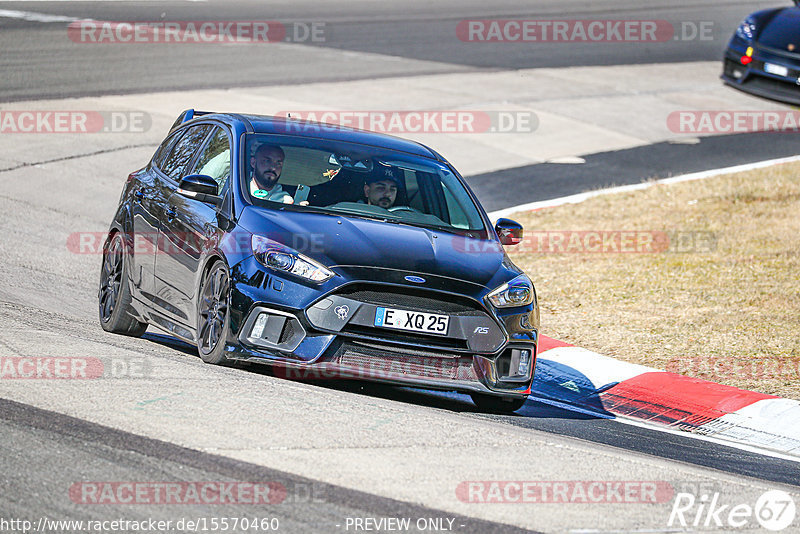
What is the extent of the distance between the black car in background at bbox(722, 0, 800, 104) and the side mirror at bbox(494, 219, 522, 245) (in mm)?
11031

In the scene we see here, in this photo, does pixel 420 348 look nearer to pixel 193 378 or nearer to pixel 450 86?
pixel 193 378

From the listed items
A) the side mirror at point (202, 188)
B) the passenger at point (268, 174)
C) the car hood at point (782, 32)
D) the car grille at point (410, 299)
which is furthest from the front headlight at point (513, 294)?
the car hood at point (782, 32)

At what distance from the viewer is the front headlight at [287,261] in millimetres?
6965

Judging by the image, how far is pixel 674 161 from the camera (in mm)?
18625

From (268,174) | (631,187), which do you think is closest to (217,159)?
(268,174)

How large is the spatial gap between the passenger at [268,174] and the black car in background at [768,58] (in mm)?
12094

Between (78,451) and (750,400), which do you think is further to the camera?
(750,400)

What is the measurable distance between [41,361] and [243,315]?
1160mm

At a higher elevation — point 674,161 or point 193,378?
point 193,378

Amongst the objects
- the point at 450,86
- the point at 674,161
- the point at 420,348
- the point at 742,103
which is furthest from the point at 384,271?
the point at 742,103

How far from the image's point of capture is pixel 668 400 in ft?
28.6

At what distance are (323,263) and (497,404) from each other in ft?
5.36

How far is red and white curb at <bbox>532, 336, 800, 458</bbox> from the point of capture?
814 cm

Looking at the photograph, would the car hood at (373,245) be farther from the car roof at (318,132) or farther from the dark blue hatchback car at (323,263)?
the car roof at (318,132)
